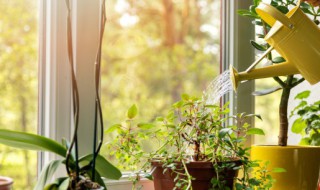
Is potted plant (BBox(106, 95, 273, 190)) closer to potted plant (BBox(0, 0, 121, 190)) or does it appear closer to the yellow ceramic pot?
the yellow ceramic pot

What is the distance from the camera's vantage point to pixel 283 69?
1.28 m

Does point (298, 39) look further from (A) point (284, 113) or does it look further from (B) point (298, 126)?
(B) point (298, 126)

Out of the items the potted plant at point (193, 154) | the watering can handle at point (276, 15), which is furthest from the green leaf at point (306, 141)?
the watering can handle at point (276, 15)

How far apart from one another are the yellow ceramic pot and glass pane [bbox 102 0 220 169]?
0.35 metres

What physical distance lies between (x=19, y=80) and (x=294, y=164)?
31.3 inches

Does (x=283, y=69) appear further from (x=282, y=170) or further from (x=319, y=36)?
(x=282, y=170)

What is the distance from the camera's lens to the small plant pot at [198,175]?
128cm

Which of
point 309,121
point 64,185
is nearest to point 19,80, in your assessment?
point 64,185

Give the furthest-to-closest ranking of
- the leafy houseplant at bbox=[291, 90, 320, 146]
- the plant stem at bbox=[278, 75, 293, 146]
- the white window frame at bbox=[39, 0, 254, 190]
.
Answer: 1. the leafy houseplant at bbox=[291, 90, 320, 146]
2. the plant stem at bbox=[278, 75, 293, 146]
3. the white window frame at bbox=[39, 0, 254, 190]

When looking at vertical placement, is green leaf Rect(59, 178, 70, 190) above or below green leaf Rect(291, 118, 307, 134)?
below

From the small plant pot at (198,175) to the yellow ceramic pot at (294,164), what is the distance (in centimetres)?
18

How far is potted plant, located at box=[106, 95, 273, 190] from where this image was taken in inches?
50.5

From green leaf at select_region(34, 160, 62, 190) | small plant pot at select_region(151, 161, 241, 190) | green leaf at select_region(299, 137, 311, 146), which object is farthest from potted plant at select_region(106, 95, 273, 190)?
green leaf at select_region(299, 137, 311, 146)

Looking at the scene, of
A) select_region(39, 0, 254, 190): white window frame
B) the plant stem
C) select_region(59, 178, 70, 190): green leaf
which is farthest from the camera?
the plant stem
